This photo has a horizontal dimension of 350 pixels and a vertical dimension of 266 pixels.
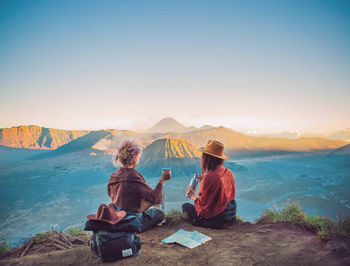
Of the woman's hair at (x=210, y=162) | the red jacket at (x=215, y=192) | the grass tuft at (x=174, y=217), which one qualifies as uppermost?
the woman's hair at (x=210, y=162)

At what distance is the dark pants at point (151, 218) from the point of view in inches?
132

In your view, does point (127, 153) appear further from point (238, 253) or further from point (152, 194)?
point (238, 253)

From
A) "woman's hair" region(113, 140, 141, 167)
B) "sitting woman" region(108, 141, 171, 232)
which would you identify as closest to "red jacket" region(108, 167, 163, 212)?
"sitting woman" region(108, 141, 171, 232)

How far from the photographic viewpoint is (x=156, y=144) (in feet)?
192

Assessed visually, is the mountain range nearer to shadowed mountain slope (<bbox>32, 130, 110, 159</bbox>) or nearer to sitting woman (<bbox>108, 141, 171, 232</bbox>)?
shadowed mountain slope (<bbox>32, 130, 110, 159</bbox>)

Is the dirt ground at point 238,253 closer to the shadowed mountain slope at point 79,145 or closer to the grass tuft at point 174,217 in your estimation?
the grass tuft at point 174,217

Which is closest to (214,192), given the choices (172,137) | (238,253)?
(238,253)

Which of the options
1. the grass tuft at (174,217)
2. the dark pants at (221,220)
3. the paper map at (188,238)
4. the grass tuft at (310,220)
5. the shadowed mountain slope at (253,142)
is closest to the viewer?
the grass tuft at (310,220)

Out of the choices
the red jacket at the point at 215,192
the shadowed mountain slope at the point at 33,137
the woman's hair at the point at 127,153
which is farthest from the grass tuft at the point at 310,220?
the shadowed mountain slope at the point at 33,137

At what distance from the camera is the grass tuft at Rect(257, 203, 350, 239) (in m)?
2.50

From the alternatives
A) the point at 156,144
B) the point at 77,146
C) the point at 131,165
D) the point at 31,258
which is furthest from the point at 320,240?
the point at 77,146

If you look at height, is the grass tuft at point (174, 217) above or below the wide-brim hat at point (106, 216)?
below

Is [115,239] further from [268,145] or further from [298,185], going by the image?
[268,145]

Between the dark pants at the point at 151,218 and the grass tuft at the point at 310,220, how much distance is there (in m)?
1.91
